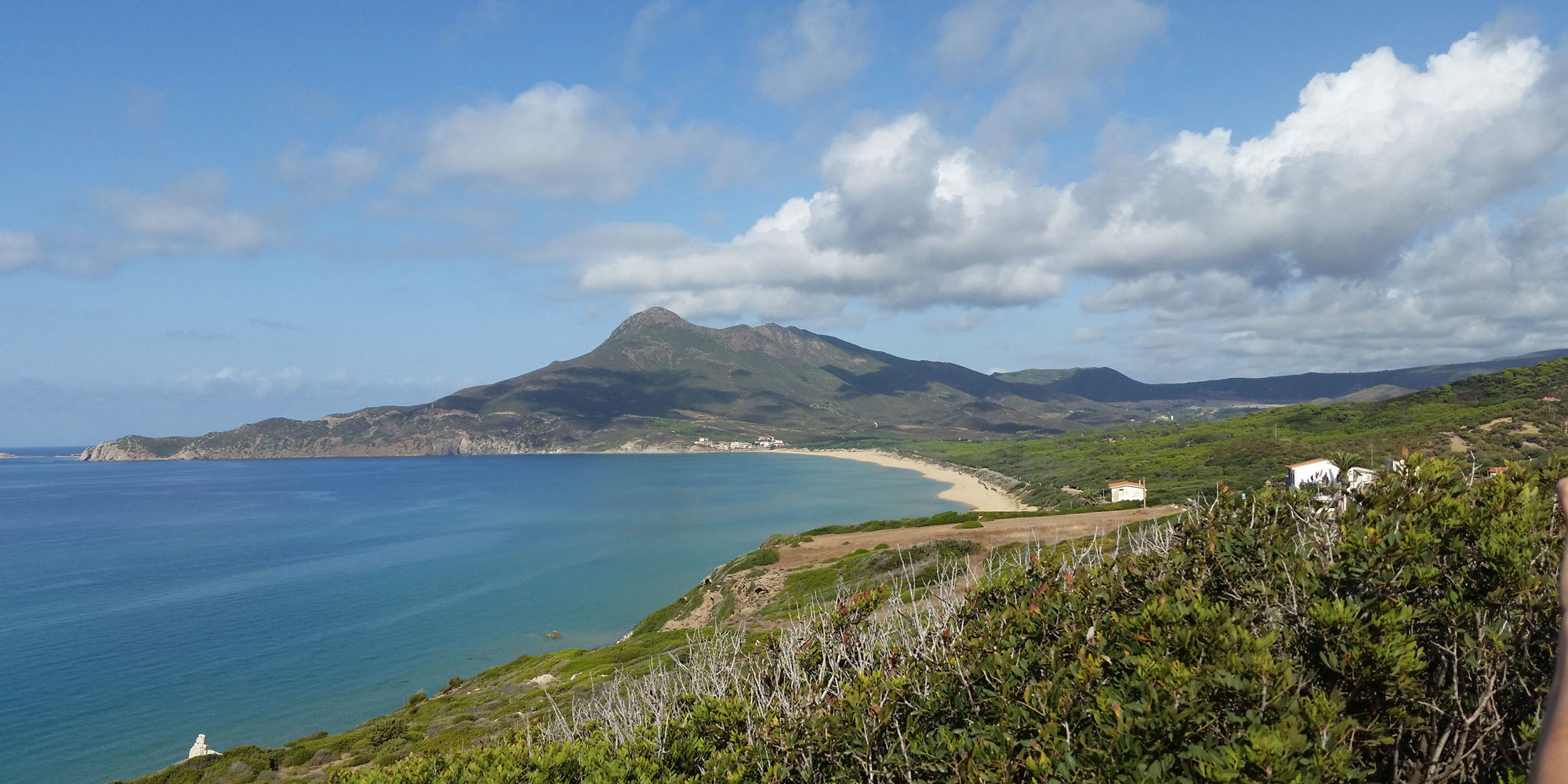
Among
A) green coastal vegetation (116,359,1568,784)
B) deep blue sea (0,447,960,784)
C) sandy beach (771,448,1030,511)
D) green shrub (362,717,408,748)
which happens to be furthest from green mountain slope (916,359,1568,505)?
green coastal vegetation (116,359,1568,784)

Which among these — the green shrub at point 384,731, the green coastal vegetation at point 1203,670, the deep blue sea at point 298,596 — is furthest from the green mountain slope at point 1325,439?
the green coastal vegetation at point 1203,670

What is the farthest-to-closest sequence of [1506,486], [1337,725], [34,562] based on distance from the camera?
[34,562], [1506,486], [1337,725]

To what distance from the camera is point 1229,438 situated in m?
118

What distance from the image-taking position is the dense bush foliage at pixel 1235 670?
5.12m

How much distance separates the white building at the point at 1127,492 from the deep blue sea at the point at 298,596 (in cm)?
3105

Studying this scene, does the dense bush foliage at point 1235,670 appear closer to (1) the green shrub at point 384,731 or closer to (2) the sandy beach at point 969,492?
(1) the green shrub at point 384,731

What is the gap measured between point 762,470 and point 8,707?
153062mm

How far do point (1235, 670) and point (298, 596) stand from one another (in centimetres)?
7019

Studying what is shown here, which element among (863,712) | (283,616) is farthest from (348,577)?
(863,712)

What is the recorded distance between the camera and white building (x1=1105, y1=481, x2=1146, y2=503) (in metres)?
66.2

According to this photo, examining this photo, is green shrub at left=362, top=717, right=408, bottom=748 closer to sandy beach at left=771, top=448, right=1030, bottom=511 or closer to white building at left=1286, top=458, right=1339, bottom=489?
white building at left=1286, top=458, right=1339, bottom=489

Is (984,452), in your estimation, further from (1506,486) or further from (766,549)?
(1506,486)

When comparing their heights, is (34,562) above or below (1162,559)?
below

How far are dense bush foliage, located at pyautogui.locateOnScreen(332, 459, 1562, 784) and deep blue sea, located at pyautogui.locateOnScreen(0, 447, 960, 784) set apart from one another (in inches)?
1452
